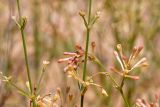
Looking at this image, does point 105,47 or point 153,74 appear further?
point 105,47

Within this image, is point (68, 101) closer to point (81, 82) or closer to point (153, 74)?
point (81, 82)

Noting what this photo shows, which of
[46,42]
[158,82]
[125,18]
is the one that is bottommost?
[158,82]

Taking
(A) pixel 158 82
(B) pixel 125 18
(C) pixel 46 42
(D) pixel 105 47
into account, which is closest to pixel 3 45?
(C) pixel 46 42

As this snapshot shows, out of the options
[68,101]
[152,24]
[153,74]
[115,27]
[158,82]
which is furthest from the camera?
[158,82]

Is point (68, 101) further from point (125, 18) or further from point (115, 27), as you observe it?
point (125, 18)

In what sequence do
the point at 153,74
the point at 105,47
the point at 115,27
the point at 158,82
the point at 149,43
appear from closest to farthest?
1. the point at 115,27
2. the point at 149,43
3. the point at 153,74
4. the point at 158,82
5. the point at 105,47

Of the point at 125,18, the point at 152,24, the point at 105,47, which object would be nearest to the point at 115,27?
the point at 125,18

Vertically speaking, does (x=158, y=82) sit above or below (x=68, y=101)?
below

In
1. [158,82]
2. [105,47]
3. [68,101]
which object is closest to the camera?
[68,101]

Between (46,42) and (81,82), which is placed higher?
(81,82)
